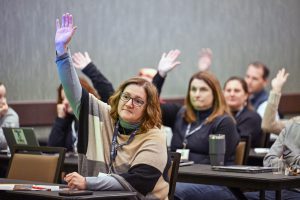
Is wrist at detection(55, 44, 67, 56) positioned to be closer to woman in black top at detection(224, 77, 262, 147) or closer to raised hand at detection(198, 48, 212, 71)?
woman in black top at detection(224, 77, 262, 147)

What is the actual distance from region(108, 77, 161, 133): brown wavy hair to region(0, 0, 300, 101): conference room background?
2881 mm

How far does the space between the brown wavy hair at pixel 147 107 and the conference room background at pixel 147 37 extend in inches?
113

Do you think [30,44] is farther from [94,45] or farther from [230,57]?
[230,57]

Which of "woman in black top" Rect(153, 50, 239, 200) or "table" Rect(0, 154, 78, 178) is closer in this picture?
"table" Rect(0, 154, 78, 178)

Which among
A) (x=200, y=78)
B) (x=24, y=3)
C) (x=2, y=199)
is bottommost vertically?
(x=2, y=199)

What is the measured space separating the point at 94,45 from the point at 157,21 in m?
0.90

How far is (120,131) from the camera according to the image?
4062 mm

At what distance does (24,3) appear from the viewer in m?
7.14

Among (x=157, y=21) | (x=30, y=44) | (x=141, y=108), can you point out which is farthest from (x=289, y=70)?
(x=141, y=108)

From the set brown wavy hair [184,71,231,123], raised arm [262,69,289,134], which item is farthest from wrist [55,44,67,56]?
raised arm [262,69,289,134]

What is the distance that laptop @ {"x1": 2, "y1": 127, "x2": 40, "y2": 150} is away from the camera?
569cm

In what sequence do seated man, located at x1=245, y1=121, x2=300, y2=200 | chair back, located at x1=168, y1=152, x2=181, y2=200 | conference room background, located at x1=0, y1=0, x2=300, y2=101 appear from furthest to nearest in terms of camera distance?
1. conference room background, located at x1=0, y1=0, x2=300, y2=101
2. seated man, located at x1=245, y1=121, x2=300, y2=200
3. chair back, located at x1=168, y1=152, x2=181, y2=200

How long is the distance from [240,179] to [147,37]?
173 inches

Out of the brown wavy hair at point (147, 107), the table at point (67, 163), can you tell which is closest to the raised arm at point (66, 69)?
the brown wavy hair at point (147, 107)
